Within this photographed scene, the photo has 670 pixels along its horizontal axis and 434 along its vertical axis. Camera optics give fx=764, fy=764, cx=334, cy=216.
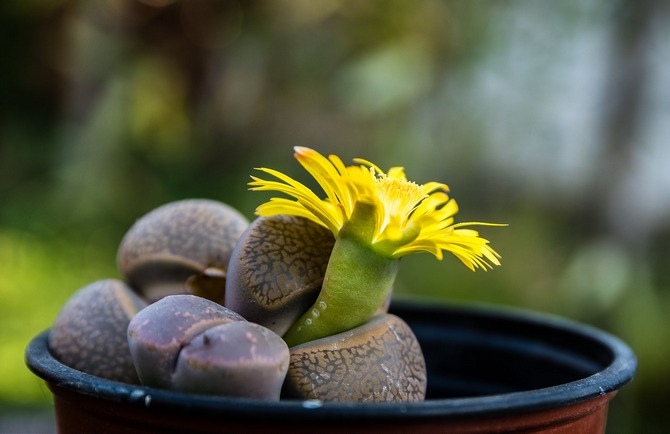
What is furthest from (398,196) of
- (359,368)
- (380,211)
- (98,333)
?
(98,333)

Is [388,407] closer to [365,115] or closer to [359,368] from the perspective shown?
[359,368]

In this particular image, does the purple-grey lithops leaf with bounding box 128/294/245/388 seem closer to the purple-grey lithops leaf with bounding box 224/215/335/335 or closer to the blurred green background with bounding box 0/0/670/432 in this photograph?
the purple-grey lithops leaf with bounding box 224/215/335/335

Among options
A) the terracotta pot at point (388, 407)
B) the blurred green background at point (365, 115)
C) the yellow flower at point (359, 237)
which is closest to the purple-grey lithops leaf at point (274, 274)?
the yellow flower at point (359, 237)

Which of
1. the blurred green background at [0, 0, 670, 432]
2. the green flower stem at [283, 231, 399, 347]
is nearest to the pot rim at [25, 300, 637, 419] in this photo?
the green flower stem at [283, 231, 399, 347]

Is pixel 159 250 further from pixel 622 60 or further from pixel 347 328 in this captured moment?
pixel 622 60

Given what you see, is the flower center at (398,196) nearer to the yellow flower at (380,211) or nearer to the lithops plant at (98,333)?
the yellow flower at (380,211)

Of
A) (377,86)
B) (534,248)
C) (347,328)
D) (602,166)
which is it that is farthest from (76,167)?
(347,328)

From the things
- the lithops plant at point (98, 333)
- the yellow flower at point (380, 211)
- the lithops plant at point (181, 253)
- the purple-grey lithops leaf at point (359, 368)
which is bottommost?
the lithops plant at point (98, 333)
